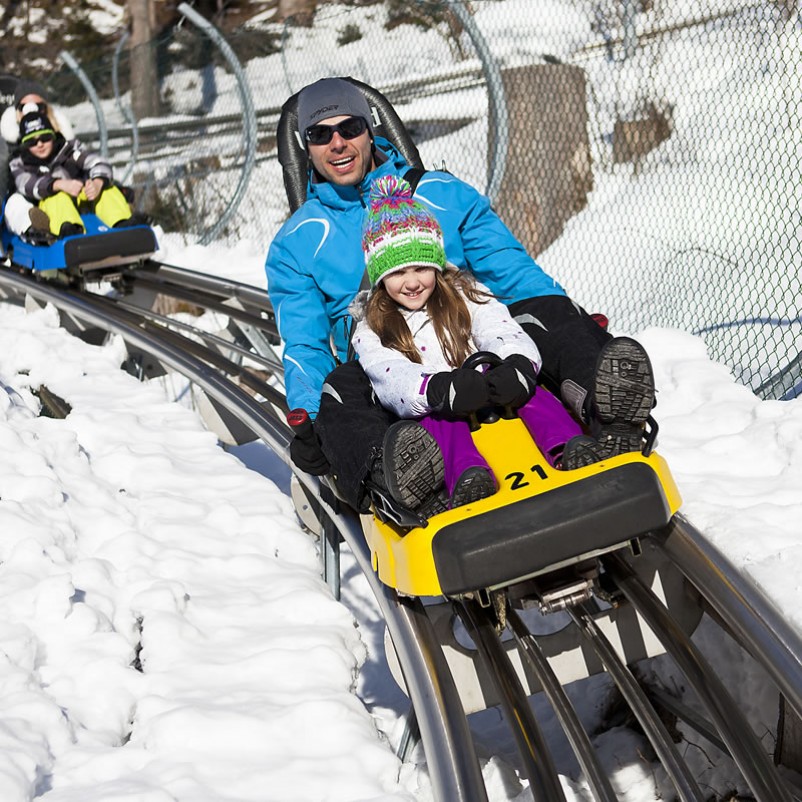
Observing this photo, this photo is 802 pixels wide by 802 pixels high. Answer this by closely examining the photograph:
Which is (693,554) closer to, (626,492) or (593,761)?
(626,492)

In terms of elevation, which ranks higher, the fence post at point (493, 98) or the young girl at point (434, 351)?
the fence post at point (493, 98)

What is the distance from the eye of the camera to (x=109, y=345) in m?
5.84

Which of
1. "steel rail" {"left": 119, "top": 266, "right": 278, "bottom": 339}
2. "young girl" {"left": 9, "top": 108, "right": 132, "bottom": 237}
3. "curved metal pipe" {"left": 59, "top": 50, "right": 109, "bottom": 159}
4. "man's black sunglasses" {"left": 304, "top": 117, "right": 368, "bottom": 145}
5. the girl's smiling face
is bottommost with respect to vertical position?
the girl's smiling face

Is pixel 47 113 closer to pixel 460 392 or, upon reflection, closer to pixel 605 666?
pixel 460 392

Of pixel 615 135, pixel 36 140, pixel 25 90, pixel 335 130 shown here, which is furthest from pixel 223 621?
pixel 615 135

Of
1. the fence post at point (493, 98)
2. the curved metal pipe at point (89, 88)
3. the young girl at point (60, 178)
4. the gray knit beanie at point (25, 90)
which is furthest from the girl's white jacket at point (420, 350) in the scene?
the curved metal pipe at point (89, 88)

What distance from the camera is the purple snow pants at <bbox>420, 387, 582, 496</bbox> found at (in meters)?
2.46

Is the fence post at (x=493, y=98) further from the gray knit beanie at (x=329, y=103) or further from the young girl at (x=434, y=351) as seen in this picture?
the young girl at (x=434, y=351)

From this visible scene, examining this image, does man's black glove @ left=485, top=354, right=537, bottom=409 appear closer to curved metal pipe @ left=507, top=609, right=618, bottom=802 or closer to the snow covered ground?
curved metal pipe @ left=507, top=609, right=618, bottom=802

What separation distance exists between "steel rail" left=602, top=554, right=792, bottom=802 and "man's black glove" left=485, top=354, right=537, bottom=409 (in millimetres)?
487

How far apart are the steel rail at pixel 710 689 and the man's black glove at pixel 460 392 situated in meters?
0.55

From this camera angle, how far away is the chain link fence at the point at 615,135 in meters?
5.63

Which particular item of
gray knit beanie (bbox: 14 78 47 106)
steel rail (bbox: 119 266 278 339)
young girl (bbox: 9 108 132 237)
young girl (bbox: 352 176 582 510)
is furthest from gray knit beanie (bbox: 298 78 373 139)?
gray knit beanie (bbox: 14 78 47 106)

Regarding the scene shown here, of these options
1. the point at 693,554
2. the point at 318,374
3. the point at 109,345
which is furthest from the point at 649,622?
the point at 109,345
